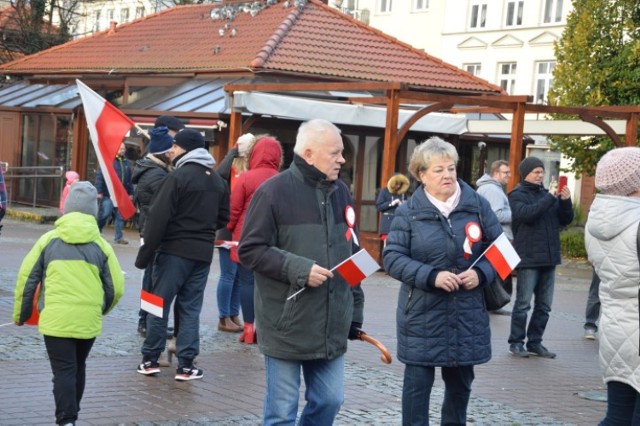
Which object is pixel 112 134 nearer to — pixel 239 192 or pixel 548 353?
pixel 239 192

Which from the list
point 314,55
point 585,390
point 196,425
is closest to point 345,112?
point 314,55

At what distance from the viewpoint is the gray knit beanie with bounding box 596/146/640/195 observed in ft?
19.2

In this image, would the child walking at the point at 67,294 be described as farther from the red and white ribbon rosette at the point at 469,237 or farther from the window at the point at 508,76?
the window at the point at 508,76

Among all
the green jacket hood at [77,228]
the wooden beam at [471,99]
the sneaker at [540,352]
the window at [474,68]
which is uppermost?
the window at [474,68]

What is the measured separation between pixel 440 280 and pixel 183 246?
112 inches

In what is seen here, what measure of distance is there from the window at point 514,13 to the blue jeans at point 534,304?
3344 centimetres

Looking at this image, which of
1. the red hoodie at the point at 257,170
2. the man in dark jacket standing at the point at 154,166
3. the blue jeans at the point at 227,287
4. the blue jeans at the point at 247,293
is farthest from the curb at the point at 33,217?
the man in dark jacket standing at the point at 154,166

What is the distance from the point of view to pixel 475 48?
145 ft

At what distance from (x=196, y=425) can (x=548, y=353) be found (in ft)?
15.4

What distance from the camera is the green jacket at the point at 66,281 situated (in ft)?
20.9

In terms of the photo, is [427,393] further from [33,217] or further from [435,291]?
[33,217]

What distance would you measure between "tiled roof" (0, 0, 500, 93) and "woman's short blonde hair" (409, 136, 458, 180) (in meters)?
18.0

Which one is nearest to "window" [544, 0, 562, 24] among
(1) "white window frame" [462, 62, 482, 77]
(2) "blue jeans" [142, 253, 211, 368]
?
(1) "white window frame" [462, 62, 482, 77]

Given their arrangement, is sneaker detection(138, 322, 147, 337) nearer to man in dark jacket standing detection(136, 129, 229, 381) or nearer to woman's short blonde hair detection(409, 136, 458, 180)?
man in dark jacket standing detection(136, 129, 229, 381)
